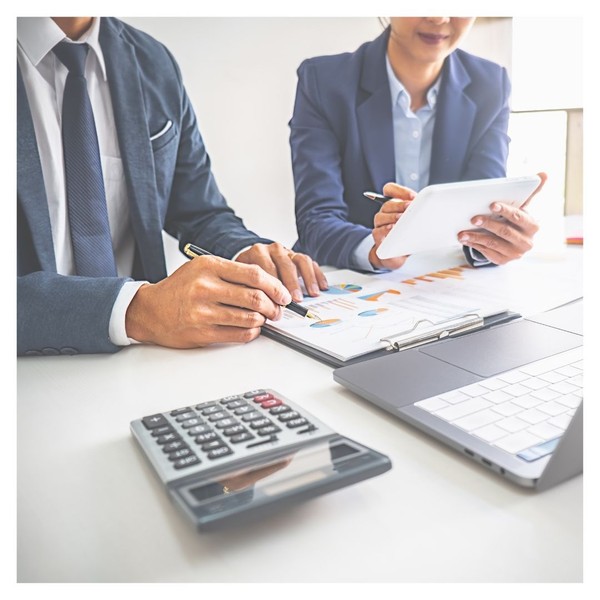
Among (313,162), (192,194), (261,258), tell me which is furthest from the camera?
(313,162)

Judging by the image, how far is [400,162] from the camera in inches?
53.9

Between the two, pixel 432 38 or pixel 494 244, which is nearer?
pixel 494 244

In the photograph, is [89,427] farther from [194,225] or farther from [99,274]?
[194,225]

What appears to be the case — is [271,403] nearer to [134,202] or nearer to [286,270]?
[286,270]

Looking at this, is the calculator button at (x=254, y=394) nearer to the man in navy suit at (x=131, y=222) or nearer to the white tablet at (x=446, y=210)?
the man in navy suit at (x=131, y=222)

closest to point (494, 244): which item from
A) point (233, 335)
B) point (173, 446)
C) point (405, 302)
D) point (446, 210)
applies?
point (446, 210)

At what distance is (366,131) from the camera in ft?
4.27

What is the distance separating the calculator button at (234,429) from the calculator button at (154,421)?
2.1 inches

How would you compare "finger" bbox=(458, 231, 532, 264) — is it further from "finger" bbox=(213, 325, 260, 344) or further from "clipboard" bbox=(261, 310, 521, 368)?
"finger" bbox=(213, 325, 260, 344)

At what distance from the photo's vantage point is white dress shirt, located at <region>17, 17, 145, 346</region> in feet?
2.94

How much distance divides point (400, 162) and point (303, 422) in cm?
105

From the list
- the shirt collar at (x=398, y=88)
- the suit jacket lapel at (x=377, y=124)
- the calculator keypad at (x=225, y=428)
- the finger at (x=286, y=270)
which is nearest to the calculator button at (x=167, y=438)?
the calculator keypad at (x=225, y=428)

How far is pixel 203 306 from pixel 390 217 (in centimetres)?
43
